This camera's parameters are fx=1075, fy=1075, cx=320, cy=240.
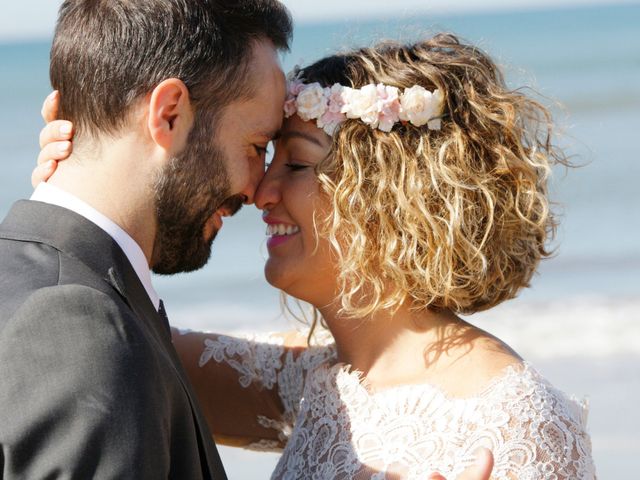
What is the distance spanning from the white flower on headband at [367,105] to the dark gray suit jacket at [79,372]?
1.06 meters

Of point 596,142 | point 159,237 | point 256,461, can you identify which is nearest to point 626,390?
point 256,461

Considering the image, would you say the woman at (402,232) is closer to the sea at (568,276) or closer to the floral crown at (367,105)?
the floral crown at (367,105)

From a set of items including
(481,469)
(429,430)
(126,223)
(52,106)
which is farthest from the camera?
(429,430)

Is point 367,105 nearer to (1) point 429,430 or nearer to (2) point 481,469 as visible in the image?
(1) point 429,430

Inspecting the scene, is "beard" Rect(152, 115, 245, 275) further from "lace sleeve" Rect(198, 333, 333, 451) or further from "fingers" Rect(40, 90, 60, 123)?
"lace sleeve" Rect(198, 333, 333, 451)

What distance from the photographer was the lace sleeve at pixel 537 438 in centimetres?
305

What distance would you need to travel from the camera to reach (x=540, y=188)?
3.56 m

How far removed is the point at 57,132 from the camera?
297 cm

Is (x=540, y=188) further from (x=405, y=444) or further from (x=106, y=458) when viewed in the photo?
(x=106, y=458)

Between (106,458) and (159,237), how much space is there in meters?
0.81

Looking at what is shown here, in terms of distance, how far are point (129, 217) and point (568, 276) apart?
23.8 feet

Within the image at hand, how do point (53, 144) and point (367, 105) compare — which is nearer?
point (53, 144)

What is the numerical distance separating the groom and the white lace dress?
0.69 metres

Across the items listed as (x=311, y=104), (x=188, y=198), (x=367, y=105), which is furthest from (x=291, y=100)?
(x=188, y=198)
